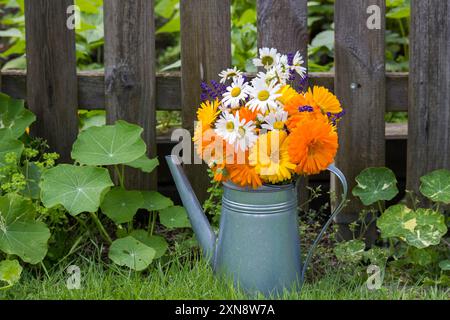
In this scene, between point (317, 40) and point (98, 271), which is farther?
point (317, 40)

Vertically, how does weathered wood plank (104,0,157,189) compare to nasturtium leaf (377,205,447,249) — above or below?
above

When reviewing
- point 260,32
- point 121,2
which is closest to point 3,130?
point 121,2

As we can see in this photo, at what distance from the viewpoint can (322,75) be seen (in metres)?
2.68

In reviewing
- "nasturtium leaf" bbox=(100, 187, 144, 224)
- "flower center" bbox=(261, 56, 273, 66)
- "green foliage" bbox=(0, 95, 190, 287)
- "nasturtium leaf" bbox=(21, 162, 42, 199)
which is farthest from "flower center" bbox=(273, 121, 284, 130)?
"nasturtium leaf" bbox=(21, 162, 42, 199)

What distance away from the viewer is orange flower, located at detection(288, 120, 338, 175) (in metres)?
2.06

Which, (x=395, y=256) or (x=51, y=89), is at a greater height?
(x=51, y=89)

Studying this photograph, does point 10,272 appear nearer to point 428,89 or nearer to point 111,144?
point 111,144

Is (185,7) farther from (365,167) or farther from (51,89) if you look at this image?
(365,167)

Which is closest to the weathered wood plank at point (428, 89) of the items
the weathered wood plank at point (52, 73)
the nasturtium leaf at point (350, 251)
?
the nasturtium leaf at point (350, 251)

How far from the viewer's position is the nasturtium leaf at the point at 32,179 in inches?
97.7

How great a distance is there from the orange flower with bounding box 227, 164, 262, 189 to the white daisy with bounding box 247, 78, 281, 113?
16 centimetres

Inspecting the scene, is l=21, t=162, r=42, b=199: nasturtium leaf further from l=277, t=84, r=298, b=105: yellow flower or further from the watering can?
l=277, t=84, r=298, b=105: yellow flower
